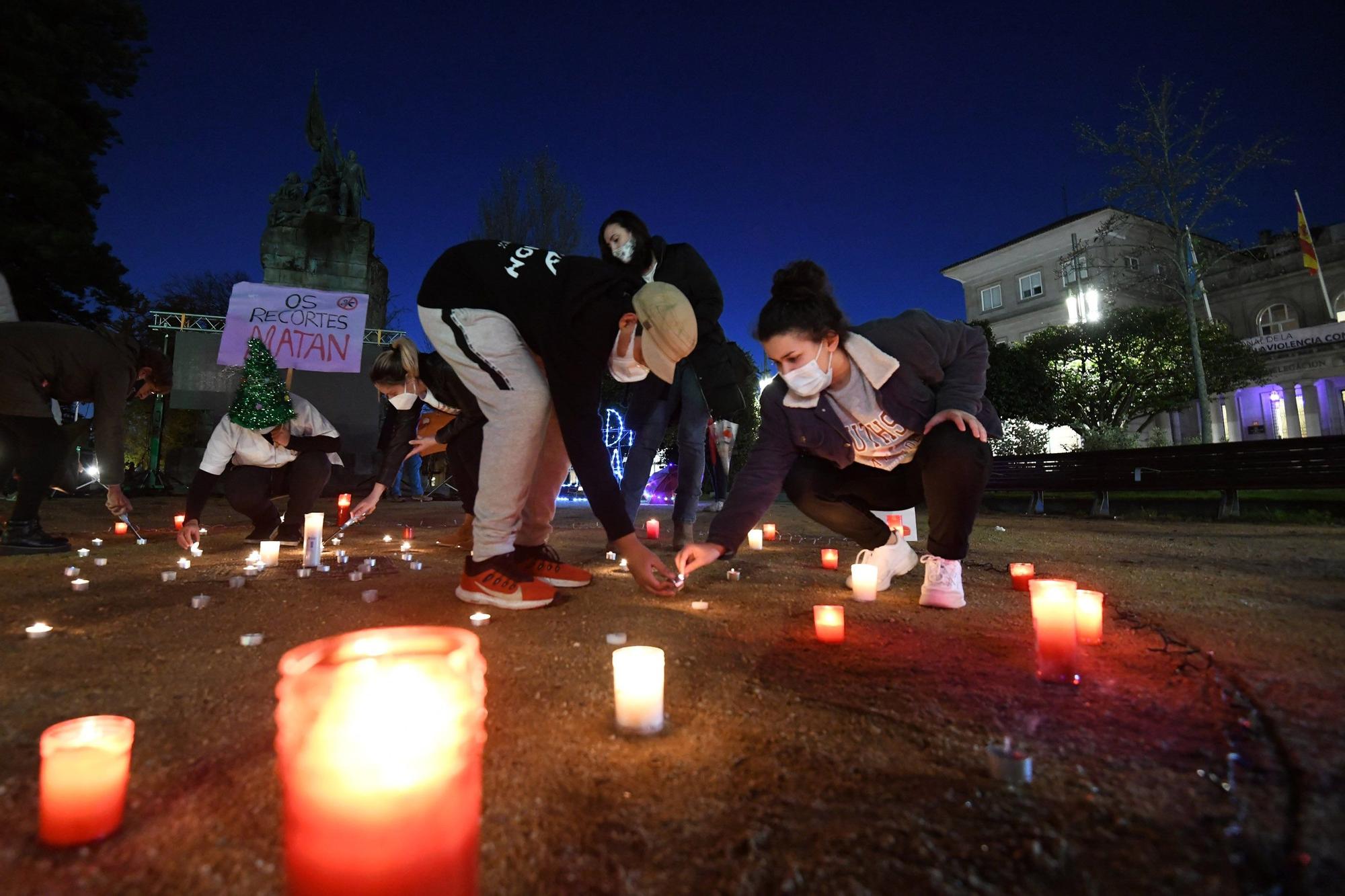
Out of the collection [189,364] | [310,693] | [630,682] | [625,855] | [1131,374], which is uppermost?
[1131,374]

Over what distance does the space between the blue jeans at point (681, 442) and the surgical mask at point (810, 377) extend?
1.50m

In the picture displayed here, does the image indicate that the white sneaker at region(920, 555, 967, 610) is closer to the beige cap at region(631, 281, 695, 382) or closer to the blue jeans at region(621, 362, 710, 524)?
the beige cap at region(631, 281, 695, 382)

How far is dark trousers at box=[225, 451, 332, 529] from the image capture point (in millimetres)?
4566

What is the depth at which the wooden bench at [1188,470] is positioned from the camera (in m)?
6.04

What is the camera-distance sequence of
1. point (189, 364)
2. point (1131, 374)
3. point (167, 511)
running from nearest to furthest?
1. point (167, 511)
2. point (189, 364)
3. point (1131, 374)

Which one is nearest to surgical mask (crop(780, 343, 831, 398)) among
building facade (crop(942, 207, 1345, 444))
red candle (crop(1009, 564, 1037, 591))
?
red candle (crop(1009, 564, 1037, 591))

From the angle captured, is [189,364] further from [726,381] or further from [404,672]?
[404,672]

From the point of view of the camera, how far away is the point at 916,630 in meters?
2.16

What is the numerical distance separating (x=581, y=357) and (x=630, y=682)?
1.39 meters

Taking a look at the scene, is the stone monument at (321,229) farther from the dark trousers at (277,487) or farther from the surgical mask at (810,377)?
the surgical mask at (810,377)

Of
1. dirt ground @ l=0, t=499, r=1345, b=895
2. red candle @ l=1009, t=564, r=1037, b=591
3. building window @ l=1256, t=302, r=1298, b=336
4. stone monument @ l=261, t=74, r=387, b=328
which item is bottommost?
dirt ground @ l=0, t=499, r=1345, b=895

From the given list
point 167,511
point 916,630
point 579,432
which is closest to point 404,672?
point 579,432

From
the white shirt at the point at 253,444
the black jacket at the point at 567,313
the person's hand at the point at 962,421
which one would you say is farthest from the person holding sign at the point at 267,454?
the person's hand at the point at 962,421

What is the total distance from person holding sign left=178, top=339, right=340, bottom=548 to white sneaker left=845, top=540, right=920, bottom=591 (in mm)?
3892
